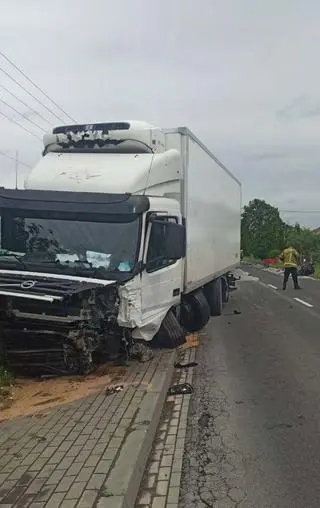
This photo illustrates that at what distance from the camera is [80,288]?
7.23 m

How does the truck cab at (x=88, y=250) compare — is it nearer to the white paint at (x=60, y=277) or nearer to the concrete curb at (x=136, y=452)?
the white paint at (x=60, y=277)

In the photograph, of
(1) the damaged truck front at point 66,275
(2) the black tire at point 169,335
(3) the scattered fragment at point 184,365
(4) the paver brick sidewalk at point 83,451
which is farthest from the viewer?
(2) the black tire at point 169,335

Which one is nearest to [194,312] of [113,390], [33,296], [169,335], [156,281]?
[169,335]

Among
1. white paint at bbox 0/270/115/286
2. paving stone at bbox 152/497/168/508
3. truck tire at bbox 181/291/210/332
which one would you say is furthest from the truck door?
paving stone at bbox 152/497/168/508

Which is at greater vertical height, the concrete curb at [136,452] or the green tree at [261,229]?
the green tree at [261,229]

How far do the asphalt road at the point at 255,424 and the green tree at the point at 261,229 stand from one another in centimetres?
10487

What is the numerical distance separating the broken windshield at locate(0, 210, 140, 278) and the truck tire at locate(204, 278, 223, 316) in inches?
271

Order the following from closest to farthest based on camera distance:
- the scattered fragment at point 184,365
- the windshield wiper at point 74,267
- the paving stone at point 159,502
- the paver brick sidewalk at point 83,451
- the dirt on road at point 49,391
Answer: the paver brick sidewalk at point 83,451 → the paving stone at point 159,502 → the dirt on road at point 49,391 → the windshield wiper at point 74,267 → the scattered fragment at point 184,365

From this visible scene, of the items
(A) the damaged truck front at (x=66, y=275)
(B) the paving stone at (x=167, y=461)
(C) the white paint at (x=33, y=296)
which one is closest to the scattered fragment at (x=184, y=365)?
(A) the damaged truck front at (x=66, y=275)

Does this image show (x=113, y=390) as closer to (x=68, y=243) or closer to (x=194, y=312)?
(x=68, y=243)

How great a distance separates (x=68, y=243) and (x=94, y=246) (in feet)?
1.11

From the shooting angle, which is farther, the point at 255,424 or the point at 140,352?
the point at 140,352

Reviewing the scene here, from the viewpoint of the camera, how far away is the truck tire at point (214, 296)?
→ 15.2 metres

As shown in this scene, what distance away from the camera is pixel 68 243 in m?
8.16
